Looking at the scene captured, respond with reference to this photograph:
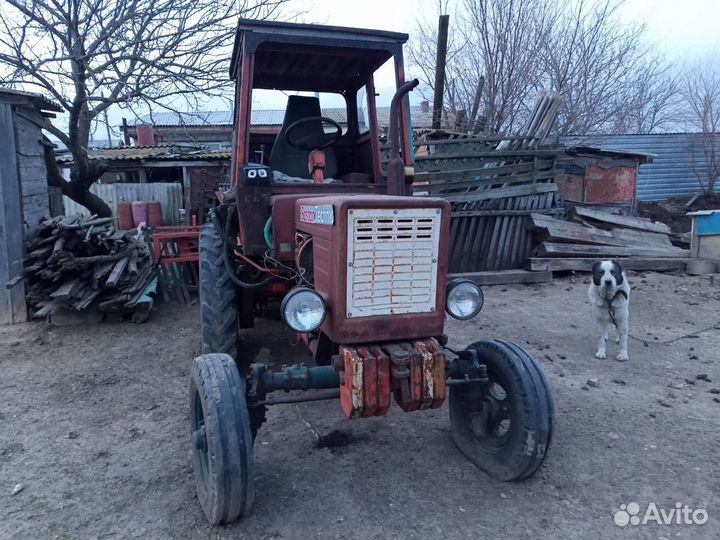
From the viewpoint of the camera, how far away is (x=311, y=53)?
4215mm

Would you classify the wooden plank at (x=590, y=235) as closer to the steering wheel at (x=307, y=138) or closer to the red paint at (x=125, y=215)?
the steering wheel at (x=307, y=138)

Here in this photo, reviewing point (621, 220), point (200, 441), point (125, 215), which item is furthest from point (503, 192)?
point (125, 215)

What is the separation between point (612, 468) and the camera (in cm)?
327

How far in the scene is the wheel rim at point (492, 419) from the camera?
125 inches

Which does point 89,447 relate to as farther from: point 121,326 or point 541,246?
point 541,246

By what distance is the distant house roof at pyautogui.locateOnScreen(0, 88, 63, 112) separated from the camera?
6.61 m

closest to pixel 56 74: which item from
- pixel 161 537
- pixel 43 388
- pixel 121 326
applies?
pixel 121 326

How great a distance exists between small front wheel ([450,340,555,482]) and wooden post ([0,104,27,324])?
562 centimetres

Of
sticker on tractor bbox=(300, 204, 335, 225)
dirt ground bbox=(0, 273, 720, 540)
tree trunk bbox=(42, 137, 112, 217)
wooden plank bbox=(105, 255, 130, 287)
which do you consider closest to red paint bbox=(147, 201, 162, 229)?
tree trunk bbox=(42, 137, 112, 217)

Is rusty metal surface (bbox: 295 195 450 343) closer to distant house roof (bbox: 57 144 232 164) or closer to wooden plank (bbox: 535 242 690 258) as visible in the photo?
wooden plank (bbox: 535 242 690 258)

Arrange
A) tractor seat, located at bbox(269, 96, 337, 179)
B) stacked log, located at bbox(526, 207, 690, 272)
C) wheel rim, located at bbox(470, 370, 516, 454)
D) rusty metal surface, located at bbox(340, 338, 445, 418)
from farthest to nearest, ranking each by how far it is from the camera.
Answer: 1. stacked log, located at bbox(526, 207, 690, 272)
2. tractor seat, located at bbox(269, 96, 337, 179)
3. wheel rim, located at bbox(470, 370, 516, 454)
4. rusty metal surface, located at bbox(340, 338, 445, 418)

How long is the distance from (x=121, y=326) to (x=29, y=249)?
5.14 ft

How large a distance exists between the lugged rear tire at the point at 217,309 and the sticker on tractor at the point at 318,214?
0.92 metres

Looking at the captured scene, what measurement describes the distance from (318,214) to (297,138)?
5.62ft
